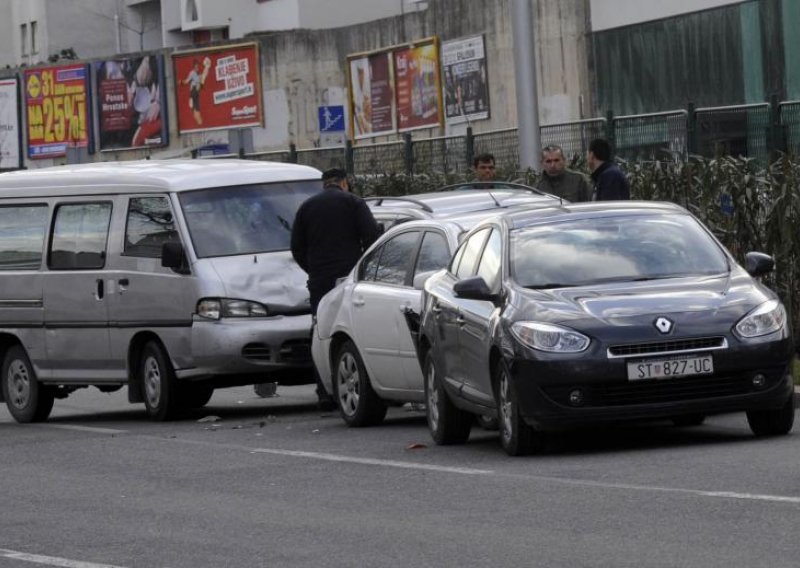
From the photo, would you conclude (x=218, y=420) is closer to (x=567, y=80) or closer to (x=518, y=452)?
(x=518, y=452)

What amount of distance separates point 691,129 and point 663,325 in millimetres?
12516

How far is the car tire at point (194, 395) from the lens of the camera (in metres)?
18.4

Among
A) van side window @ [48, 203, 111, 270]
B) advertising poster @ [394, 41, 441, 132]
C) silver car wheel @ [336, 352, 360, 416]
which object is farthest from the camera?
advertising poster @ [394, 41, 441, 132]

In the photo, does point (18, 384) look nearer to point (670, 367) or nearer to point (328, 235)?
point (328, 235)

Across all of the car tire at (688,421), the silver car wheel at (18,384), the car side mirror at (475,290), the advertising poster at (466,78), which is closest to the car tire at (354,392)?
the car tire at (688,421)

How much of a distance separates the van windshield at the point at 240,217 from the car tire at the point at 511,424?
18.9 ft

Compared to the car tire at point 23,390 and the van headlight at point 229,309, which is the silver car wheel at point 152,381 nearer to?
the van headlight at point 229,309

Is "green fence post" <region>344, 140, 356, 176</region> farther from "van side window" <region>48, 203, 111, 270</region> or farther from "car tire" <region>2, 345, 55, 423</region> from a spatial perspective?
"van side window" <region>48, 203, 111, 270</region>

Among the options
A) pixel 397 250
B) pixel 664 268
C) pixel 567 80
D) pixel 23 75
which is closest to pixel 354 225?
pixel 397 250

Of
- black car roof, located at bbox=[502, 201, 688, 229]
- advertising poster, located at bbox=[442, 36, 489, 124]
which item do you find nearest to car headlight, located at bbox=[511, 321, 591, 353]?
black car roof, located at bbox=[502, 201, 688, 229]

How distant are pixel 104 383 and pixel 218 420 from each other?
4.16ft

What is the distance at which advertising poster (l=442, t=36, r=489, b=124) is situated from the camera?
48.9 meters

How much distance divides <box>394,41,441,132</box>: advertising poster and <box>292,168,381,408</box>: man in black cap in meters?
33.6

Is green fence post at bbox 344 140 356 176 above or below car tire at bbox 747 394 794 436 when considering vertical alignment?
above
